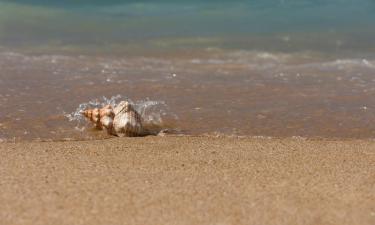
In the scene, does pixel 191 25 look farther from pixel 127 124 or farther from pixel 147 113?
pixel 127 124

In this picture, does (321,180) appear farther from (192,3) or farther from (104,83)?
(192,3)

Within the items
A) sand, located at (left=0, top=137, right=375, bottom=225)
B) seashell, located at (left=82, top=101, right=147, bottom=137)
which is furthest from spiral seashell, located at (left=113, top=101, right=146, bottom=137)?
sand, located at (left=0, top=137, right=375, bottom=225)

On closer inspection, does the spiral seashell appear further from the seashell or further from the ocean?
the ocean

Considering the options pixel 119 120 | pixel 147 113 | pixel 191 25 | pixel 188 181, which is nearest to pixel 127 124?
pixel 119 120

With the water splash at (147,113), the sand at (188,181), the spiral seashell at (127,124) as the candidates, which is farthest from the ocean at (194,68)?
the sand at (188,181)

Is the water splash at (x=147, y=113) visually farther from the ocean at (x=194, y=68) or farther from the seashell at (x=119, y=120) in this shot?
the seashell at (x=119, y=120)

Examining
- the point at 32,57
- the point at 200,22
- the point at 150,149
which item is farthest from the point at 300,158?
the point at 200,22

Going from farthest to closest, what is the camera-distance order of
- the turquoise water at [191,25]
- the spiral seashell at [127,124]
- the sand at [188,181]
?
1. the turquoise water at [191,25]
2. the spiral seashell at [127,124]
3. the sand at [188,181]
